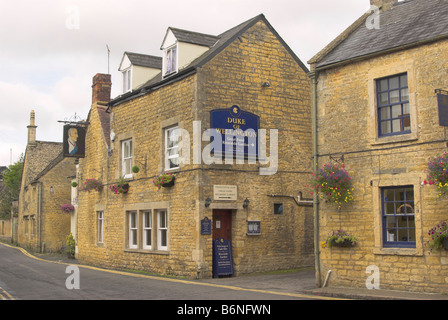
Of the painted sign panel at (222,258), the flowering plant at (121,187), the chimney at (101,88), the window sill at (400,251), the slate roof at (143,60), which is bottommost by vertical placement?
the painted sign panel at (222,258)

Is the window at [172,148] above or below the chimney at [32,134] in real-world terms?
below

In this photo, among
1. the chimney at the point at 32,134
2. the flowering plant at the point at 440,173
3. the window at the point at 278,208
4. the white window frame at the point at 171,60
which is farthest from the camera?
the chimney at the point at 32,134

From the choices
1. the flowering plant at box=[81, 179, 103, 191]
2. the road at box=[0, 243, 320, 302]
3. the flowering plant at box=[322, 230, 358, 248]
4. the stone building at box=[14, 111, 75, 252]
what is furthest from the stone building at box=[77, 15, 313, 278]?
the stone building at box=[14, 111, 75, 252]

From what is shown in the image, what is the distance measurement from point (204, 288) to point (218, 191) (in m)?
4.17

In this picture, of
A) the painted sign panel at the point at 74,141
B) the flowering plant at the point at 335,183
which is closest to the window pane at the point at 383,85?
the flowering plant at the point at 335,183

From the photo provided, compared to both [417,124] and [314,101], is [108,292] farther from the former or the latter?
[417,124]

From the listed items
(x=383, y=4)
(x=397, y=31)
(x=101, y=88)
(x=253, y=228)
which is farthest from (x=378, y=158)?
(x=101, y=88)

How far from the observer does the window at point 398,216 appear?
41.9ft

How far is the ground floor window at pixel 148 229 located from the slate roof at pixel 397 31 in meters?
8.55

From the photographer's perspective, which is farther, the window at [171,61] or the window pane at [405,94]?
the window at [171,61]

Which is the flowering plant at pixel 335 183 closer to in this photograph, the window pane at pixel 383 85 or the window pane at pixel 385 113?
the window pane at pixel 385 113

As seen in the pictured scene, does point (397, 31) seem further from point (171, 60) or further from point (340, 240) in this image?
point (171, 60)
